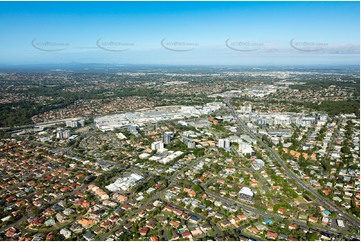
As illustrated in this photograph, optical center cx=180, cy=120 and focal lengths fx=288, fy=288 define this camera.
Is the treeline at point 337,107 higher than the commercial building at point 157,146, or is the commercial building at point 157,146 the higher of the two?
the treeline at point 337,107

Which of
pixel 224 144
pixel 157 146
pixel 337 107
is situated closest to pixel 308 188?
pixel 224 144

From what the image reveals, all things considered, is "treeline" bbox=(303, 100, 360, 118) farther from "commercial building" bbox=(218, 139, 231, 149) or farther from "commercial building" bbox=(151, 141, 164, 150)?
"commercial building" bbox=(151, 141, 164, 150)

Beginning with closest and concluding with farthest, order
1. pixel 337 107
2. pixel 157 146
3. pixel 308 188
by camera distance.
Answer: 1. pixel 308 188
2. pixel 157 146
3. pixel 337 107

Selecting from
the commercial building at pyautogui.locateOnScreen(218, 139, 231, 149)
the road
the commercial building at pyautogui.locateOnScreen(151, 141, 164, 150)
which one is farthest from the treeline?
the commercial building at pyautogui.locateOnScreen(151, 141, 164, 150)

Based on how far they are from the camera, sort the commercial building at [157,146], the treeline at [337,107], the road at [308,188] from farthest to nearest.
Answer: the treeline at [337,107] < the commercial building at [157,146] < the road at [308,188]

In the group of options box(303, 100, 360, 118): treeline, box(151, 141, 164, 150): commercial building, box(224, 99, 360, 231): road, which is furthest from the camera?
box(303, 100, 360, 118): treeline

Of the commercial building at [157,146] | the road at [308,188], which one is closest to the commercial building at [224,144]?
the road at [308,188]

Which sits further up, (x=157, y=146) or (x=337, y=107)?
(x=337, y=107)

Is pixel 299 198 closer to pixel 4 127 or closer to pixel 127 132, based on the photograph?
pixel 127 132

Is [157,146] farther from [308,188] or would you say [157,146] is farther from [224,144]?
[308,188]

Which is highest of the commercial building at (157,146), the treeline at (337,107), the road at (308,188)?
the treeline at (337,107)

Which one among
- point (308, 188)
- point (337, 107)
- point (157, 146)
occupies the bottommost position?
point (308, 188)

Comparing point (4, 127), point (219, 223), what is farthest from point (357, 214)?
point (4, 127)

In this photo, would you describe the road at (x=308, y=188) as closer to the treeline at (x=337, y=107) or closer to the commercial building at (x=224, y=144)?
the commercial building at (x=224, y=144)
